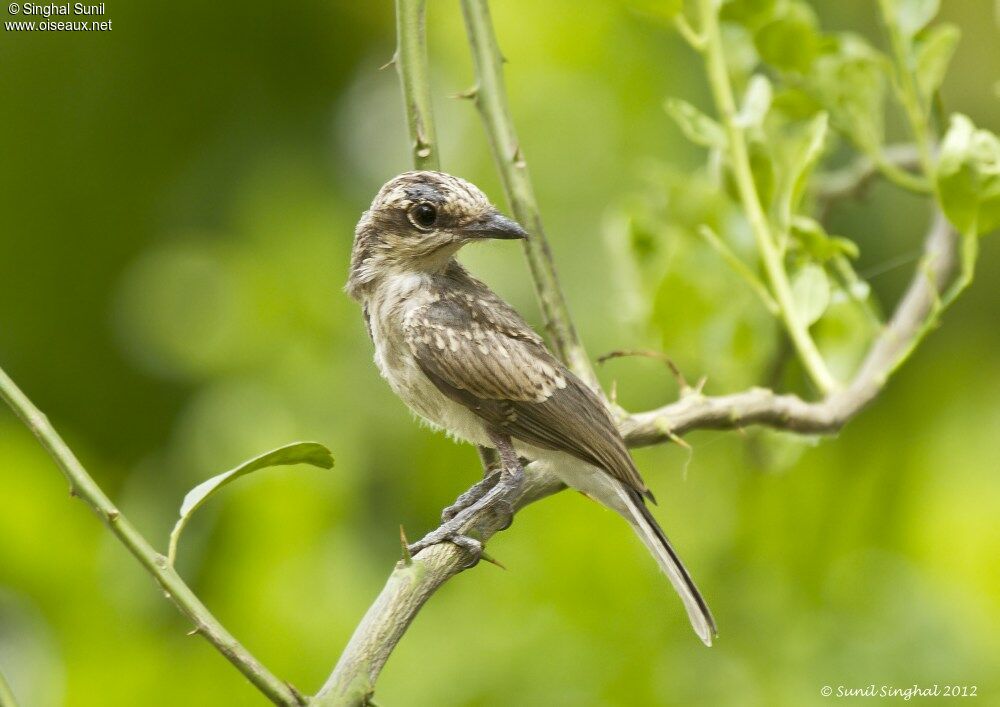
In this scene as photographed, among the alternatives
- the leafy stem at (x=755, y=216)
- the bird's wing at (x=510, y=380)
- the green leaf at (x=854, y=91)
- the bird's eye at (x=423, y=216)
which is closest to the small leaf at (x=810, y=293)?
the leafy stem at (x=755, y=216)

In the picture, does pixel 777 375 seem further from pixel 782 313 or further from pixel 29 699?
pixel 29 699

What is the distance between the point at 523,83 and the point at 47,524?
217cm

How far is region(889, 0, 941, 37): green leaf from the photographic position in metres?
2.68

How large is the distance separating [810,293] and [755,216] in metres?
0.20

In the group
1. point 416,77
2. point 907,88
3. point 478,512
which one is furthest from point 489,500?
point 907,88

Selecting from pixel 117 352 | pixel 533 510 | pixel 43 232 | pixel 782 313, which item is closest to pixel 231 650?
pixel 782 313

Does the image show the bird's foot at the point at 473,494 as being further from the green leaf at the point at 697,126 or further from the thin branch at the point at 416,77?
the green leaf at the point at 697,126

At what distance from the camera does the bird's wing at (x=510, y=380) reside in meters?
2.24

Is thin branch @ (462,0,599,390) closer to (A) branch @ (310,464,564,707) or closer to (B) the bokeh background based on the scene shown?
(A) branch @ (310,464,564,707)

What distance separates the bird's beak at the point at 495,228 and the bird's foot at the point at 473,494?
1.70 ft

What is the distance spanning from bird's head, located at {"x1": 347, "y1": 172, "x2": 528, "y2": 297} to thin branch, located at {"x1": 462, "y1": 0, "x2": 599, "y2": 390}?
0.20 feet

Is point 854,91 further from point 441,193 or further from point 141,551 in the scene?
point 141,551

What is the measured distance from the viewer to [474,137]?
412cm

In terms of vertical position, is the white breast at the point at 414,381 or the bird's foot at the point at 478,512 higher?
the white breast at the point at 414,381
